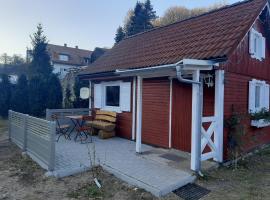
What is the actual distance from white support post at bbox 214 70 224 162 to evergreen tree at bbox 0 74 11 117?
14.5 metres

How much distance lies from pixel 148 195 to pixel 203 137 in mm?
2105

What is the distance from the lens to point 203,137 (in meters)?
5.79

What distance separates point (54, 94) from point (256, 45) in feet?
42.5

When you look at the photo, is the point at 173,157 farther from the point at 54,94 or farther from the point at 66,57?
the point at 66,57

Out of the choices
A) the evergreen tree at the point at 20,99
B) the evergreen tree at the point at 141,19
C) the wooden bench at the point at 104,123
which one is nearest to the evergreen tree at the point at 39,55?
the evergreen tree at the point at 20,99

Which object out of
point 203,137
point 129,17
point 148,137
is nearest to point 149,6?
point 129,17

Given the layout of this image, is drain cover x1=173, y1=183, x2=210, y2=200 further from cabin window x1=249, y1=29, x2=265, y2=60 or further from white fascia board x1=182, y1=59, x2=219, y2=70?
cabin window x1=249, y1=29, x2=265, y2=60

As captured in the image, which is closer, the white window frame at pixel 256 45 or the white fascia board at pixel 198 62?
the white fascia board at pixel 198 62

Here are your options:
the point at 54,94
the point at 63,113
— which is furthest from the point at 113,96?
the point at 54,94

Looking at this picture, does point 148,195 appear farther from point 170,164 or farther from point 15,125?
point 15,125

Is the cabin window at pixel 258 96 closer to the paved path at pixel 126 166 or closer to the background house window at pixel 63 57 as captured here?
the paved path at pixel 126 166

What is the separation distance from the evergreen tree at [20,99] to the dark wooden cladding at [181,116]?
1214 centimetres

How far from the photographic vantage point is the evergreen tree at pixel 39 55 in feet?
79.4

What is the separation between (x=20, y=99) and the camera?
1598 centimetres
